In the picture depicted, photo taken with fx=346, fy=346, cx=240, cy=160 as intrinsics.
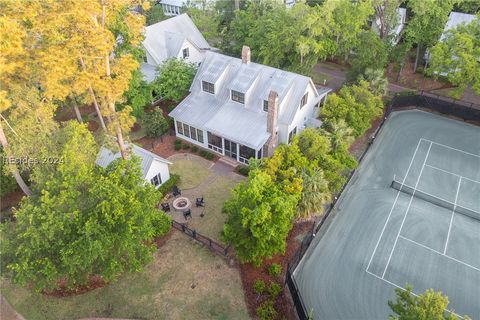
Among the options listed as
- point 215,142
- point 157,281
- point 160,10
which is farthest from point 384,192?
point 160,10

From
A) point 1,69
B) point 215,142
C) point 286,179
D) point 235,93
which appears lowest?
point 215,142

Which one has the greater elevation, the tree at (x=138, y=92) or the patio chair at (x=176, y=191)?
the tree at (x=138, y=92)

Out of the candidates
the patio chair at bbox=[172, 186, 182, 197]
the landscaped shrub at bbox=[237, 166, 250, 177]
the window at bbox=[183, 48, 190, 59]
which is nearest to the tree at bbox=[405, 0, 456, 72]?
the window at bbox=[183, 48, 190, 59]

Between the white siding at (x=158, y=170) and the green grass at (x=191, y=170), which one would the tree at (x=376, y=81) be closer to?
the green grass at (x=191, y=170)

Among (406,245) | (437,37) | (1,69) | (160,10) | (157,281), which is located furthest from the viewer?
(160,10)

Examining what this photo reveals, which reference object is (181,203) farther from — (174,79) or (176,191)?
(174,79)

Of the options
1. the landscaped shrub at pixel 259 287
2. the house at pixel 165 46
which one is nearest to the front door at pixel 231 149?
the house at pixel 165 46

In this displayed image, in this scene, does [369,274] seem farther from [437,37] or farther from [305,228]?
[437,37]
